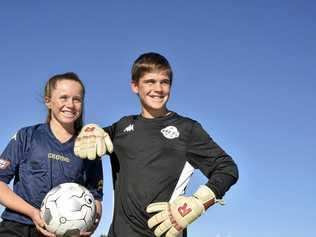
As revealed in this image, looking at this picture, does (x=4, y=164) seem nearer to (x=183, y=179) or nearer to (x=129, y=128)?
(x=129, y=128)

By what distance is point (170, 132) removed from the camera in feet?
23.6

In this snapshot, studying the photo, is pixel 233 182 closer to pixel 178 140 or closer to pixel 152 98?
pixel 178 140

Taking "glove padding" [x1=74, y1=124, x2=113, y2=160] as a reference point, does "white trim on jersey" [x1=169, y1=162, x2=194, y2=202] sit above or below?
below

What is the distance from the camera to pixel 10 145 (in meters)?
7.49

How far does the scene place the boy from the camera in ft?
21.7

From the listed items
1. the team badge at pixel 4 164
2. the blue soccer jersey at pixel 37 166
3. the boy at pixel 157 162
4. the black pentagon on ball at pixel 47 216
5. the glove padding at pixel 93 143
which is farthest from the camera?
the team badge at pixel 4 164

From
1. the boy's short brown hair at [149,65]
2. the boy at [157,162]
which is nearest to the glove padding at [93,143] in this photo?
the boy at [157,162]

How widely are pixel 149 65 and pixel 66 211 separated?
2.15 m

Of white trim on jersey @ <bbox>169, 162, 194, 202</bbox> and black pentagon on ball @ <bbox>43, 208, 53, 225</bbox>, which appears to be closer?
black pentagon on ball @ <bbox>43, 208, 53, 225</bbox>

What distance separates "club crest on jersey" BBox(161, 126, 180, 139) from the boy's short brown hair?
68 centimetres

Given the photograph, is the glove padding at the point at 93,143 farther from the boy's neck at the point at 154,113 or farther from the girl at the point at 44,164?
the boy's neck at the point at 154,113

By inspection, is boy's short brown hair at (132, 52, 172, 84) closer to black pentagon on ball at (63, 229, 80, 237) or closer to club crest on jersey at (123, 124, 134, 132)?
club crest on jersey at (123, 124, 134, 132)

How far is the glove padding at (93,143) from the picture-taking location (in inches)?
270

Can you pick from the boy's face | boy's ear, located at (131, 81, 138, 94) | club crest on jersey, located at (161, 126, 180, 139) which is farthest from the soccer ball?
boy's ear, located at (131, 81, 138, 94)
